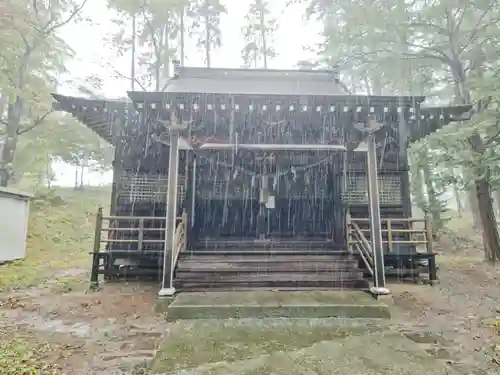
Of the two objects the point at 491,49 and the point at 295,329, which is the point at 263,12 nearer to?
the point at 491,49

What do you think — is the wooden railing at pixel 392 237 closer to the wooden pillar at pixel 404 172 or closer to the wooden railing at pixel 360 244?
the wooden railing at pixel 360 244

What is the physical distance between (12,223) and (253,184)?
7.37 m

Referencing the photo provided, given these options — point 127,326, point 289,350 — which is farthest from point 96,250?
point 289,350

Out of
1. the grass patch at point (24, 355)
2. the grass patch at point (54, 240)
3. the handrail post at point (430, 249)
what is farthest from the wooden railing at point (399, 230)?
the grass patch at point (54, 240)

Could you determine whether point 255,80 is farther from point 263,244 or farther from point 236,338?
point 236,338

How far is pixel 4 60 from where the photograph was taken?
451 inches

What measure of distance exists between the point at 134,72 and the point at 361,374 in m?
18.7

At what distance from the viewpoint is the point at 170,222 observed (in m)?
6.02

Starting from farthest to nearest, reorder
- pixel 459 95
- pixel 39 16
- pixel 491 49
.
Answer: pixel 39 16 → pixel 459 95 → pixel 491 49

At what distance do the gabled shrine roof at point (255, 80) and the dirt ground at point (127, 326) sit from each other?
5945 millimetres

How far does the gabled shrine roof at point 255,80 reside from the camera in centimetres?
984

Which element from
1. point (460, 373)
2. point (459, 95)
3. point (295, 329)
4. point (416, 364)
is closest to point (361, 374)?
point (416, 364)

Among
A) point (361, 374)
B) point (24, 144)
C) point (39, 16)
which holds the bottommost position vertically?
point (361, 374)

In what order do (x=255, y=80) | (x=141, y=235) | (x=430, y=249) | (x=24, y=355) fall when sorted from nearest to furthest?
(x=24, y=355)
(x=141, y=235)
(x=430, y=249)
(x=255, y=80)
